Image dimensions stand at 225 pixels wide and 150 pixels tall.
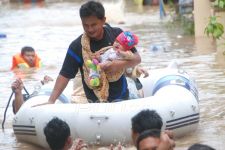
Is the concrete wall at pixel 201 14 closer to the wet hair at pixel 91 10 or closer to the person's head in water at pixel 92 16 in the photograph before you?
the person's head in water at pixel 92 16

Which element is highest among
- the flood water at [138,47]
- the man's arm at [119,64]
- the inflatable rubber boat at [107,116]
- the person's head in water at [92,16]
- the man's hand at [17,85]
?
the person's head in water at [92,16]

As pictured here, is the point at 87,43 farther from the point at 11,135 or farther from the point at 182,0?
the point at 182,0

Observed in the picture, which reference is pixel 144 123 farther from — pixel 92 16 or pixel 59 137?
pixel 92 16

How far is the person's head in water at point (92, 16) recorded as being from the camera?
702 cm

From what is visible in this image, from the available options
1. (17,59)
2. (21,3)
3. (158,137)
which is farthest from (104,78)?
(21,3)

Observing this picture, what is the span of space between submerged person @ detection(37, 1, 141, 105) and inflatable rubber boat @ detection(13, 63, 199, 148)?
0.60 ft

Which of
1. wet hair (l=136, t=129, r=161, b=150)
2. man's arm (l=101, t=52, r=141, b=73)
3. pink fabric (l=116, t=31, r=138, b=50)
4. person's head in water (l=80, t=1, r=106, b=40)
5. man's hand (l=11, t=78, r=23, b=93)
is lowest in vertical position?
man's hand (l=11, t=78, r=23, b=93)

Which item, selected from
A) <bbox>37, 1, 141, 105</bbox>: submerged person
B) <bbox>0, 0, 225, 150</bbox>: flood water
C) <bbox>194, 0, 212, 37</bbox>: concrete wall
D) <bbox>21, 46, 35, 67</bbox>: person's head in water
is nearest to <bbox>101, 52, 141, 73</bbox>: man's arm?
<bbox>37, 1, 141, 105</bbox>: submerged person

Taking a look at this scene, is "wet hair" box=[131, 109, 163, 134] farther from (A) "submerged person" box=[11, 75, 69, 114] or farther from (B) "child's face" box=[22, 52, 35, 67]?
(B) "child's face" box=[22, 52, 35, 67]

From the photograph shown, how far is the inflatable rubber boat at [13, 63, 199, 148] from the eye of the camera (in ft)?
24.6

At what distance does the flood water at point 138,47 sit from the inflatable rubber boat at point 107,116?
10.3 inches

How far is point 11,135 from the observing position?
28.5ft

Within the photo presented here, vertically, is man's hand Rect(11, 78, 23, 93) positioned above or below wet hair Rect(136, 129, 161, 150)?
below

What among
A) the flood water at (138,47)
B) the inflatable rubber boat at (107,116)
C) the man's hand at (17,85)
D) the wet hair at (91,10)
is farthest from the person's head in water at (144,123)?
the man's hand at (17,85)
